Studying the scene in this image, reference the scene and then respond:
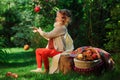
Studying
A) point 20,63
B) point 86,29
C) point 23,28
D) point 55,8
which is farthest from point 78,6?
point 23,28

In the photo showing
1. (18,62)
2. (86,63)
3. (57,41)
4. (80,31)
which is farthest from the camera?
(80,31)

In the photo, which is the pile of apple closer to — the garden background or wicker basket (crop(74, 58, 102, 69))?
wicker basket (crop(74, 58, 102, 69))

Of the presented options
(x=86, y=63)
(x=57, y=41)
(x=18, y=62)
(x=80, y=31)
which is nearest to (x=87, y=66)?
(x=86, y=63)

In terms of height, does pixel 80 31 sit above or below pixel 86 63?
below

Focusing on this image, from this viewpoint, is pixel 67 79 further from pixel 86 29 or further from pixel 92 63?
pixel 86 29

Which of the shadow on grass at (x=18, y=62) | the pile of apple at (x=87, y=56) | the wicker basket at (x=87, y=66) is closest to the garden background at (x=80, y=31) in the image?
the shadow on grass at (x=18, y=62)

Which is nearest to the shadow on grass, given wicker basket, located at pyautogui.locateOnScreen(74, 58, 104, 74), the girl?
the girl

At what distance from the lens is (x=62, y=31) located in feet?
33.8

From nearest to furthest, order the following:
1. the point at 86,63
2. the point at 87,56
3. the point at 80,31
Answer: the point at 86,63 < the point at 87,56 < the point at 80,31

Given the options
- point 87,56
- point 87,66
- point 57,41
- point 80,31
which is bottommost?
point 80,31

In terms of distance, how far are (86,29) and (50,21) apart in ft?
7.10

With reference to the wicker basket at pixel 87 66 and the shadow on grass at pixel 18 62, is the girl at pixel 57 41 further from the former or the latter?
the shadow on grass at pixel 18 62

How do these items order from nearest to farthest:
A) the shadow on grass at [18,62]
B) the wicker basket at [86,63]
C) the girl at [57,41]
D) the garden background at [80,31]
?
the wicker basket at [86,63]
the garden background at [80,31]
the girl at [57,41]
the shadow on grass at [18,62]

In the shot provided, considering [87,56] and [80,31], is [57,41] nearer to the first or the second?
[87,56]
